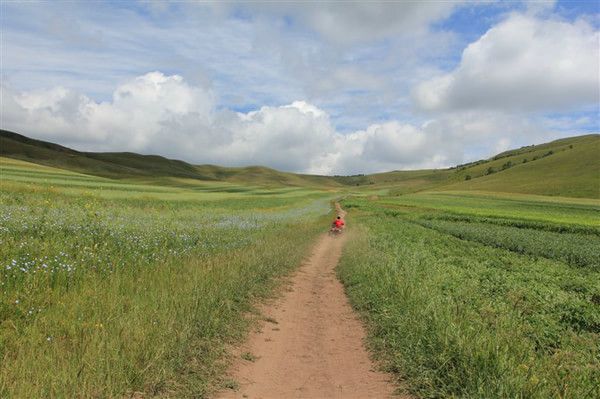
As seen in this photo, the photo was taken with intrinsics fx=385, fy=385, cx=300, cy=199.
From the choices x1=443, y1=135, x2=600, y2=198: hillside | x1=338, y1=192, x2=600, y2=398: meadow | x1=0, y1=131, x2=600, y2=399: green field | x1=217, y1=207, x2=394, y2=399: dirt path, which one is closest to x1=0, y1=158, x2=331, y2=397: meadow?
x1=0, y1=131, x2=600, y2=399: green field

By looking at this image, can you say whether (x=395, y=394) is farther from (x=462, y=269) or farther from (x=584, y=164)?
(x=584, y=164)

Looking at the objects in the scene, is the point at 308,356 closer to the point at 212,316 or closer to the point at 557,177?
the point at 212,316

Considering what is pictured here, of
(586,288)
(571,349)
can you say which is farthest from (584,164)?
(571,349)

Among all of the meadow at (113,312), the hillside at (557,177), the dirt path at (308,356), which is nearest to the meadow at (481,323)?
the dirt path at (308,356)

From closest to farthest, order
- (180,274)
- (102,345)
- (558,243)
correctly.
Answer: (102,345), (180,274), (558,243)

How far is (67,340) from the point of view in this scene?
5.97m

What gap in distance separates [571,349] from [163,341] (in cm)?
760

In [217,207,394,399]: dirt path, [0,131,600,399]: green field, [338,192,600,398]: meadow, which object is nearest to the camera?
[0,131,600,399]: green field

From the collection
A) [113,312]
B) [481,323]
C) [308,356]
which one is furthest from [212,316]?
[481,323]

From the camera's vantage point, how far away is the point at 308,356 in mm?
7531

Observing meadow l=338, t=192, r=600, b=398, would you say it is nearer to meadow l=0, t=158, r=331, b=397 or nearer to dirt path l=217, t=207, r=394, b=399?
dirt path l=217, t=207, r=394, b=399

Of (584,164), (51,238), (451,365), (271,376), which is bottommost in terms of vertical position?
(271,376)

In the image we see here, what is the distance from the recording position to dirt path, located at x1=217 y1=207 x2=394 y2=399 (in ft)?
20.1

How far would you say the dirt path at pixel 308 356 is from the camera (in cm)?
614
